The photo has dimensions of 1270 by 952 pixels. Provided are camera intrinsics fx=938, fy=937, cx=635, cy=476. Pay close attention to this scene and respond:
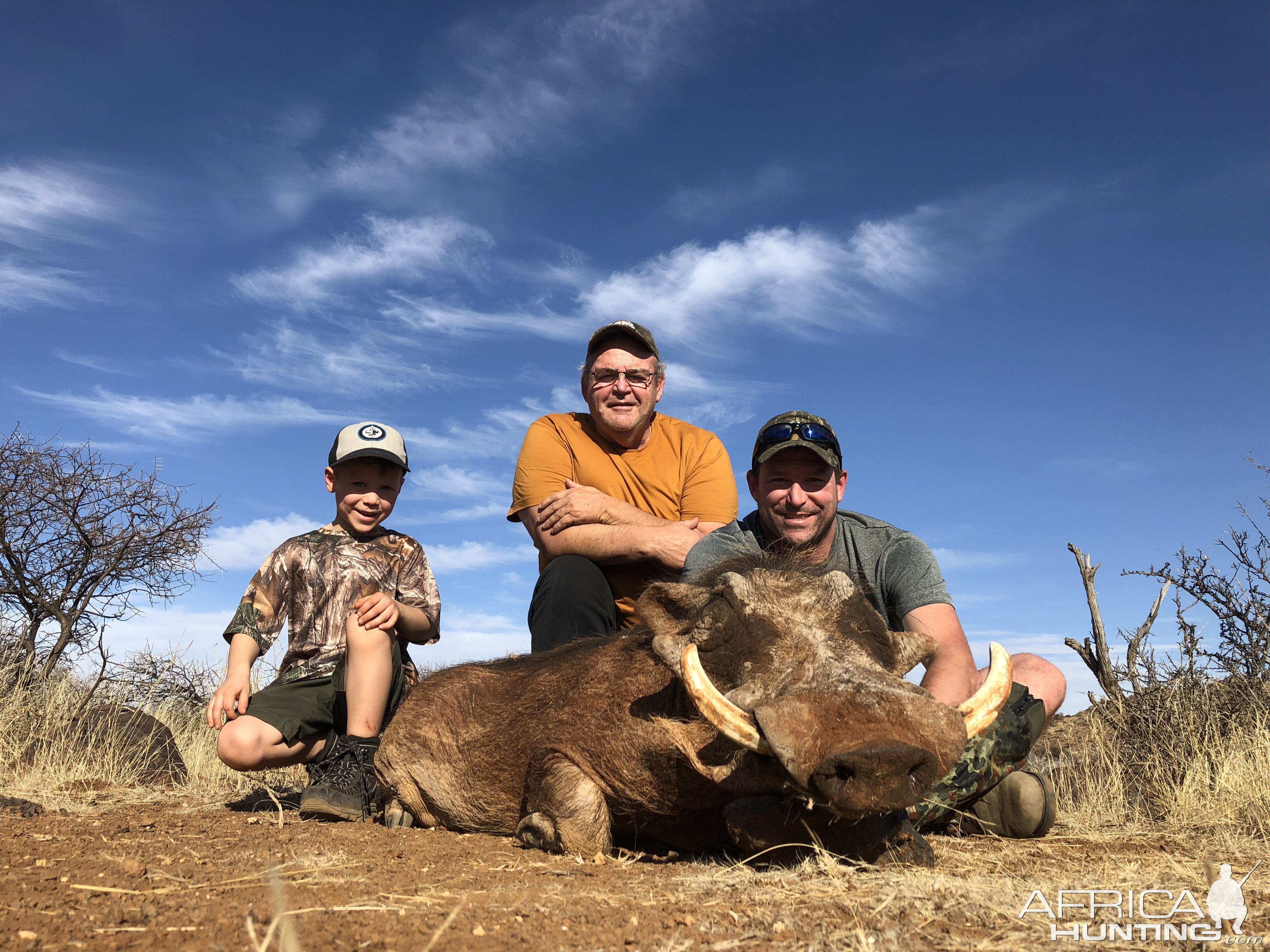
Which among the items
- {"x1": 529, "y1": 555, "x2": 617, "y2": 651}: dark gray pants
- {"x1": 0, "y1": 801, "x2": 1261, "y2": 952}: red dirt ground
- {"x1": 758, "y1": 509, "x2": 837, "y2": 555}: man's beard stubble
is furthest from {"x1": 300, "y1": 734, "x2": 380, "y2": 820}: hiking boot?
{"x1": 758, "y1": 509, "x2": 837, "y2": 555}: man's beard stubble

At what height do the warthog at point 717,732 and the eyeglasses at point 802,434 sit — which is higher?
the eyeglasses at point 802,434

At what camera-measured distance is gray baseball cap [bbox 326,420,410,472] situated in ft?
19.7

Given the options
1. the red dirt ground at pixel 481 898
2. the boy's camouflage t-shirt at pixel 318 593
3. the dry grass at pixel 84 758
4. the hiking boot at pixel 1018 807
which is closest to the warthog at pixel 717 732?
the red dirt ground at pixel 481 898

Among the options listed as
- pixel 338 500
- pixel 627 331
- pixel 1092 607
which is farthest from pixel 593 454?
pixel 1092 607

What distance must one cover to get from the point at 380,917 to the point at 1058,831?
14.2ft

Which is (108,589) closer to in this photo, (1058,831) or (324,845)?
(324,845)

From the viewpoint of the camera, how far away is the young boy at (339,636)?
542 cm

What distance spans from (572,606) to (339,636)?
1.61 meters

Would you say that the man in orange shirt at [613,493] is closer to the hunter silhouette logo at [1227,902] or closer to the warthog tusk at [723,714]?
the warthog tusk at [723,714]

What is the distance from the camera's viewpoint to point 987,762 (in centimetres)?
470

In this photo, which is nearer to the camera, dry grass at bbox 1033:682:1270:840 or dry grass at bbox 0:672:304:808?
dry grass at bbox 1033:682:1270:840

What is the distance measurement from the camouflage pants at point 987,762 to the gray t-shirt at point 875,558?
67 centimetres

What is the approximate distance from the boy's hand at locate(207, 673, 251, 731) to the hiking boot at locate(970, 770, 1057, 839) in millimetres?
4164

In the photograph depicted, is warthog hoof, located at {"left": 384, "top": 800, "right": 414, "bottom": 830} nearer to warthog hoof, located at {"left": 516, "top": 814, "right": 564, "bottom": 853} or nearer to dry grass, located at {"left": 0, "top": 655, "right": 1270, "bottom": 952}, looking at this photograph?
warthog hoof, located at {"left": 516, "top": 814, "right": 564, "bottom": 853}
